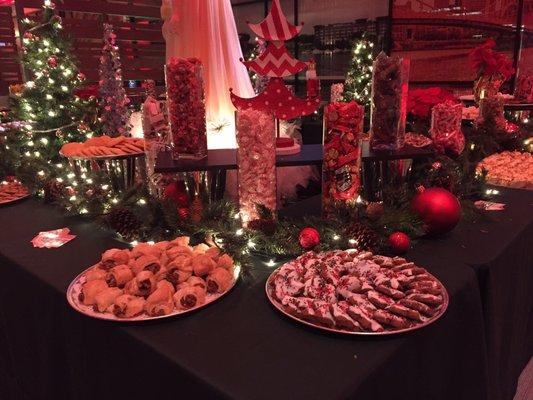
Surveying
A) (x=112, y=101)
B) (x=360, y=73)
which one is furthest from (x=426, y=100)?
(x=360, y=73)

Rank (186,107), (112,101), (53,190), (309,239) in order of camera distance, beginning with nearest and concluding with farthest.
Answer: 1. (309,239)
2. (186,107)
3. (53,190)
4. (112,101)

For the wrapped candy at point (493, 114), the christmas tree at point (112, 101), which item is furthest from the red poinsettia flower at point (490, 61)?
the christmas tree at point (112, 101)

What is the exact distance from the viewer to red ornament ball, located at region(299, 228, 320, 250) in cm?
111

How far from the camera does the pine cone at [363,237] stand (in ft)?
3.69

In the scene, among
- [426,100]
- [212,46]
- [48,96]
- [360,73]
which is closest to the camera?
[426,100]

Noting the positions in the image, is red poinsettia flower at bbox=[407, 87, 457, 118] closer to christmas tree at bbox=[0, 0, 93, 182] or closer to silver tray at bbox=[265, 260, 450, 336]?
silver tray at bbox=[265, 260, 450, 336]

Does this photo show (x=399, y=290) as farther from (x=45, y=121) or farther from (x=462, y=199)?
(x=45, y=121)

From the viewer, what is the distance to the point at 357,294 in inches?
33.6

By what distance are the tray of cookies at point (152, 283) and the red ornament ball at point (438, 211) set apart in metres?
0.58

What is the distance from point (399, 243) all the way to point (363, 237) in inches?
3.7

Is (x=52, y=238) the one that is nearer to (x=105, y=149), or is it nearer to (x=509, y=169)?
(x=105, y=149)

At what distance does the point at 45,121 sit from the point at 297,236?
2936 millimetres

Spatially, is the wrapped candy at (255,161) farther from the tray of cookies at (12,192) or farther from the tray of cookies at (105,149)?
the tray of cookies at (12,192)

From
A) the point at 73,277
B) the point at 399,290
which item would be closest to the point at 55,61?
the point at 73,277
